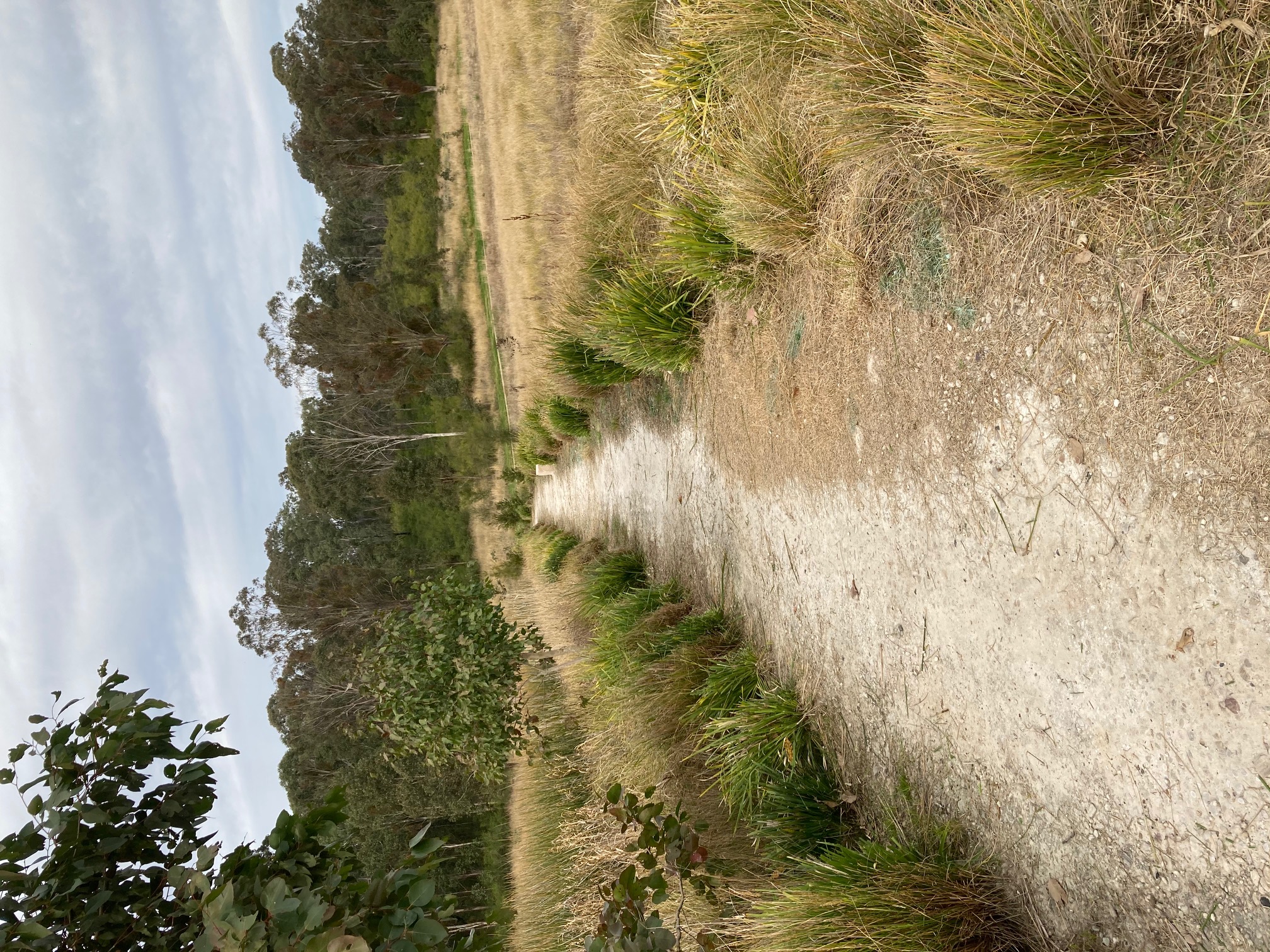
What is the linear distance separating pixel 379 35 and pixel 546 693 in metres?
19.8

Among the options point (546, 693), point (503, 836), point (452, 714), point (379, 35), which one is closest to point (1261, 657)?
point (452, 714)

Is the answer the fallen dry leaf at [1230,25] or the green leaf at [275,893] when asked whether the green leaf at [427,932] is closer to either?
the green leaf at [275,893]

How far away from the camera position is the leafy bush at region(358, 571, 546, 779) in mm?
7082

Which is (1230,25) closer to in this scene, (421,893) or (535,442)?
(421,893)

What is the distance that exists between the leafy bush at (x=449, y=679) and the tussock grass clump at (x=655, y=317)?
307 centimetres

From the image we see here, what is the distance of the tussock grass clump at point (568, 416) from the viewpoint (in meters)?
10.3

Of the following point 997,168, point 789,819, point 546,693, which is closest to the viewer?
point 997,168

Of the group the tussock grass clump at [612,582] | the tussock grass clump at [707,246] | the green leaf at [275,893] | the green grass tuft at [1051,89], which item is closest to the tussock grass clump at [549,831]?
the tussock grass clump at [612,582]

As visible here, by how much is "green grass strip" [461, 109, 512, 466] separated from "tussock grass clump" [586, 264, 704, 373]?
10754 mm

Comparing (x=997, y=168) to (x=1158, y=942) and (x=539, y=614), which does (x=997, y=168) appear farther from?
(x=539, y=614)

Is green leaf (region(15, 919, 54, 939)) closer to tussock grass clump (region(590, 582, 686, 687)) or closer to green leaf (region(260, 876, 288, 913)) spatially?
green leaf (region(260, 876, 288, 913))

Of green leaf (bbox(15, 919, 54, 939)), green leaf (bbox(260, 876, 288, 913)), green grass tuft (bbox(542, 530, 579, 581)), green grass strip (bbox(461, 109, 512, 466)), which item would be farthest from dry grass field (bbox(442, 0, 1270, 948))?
green grass strip (bbox(461, 109, 512, 466))

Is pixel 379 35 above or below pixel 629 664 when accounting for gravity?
above

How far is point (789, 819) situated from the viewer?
158 inches
